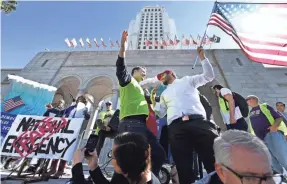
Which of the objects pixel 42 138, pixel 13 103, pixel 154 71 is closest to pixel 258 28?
pixel 42 138

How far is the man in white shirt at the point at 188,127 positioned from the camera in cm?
207

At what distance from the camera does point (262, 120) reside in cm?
382

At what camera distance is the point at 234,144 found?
1036 mm

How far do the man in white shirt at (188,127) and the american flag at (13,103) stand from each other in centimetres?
876

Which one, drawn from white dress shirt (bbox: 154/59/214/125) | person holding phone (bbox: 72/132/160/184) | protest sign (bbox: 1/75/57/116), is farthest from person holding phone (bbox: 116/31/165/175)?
protest sign (bbox: 1/75/57/116)

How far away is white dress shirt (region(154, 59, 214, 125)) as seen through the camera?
2.37 metres

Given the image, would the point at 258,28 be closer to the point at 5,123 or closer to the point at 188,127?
the point at 188,127

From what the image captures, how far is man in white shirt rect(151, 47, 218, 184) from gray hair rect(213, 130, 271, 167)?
40.3 inches

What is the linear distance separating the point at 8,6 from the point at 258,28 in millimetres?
5884

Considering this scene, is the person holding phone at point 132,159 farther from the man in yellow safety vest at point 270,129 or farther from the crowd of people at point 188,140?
the man in yellow safety vest at point 270,129

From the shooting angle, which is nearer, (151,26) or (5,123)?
(5,123)

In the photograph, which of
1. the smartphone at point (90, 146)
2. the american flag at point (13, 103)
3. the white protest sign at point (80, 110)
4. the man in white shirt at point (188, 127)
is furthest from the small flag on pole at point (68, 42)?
the smartphone at point (90, 146)

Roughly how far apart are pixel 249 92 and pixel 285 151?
9690mm

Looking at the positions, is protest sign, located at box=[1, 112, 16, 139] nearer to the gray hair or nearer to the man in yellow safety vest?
the man in yellow safety vest
